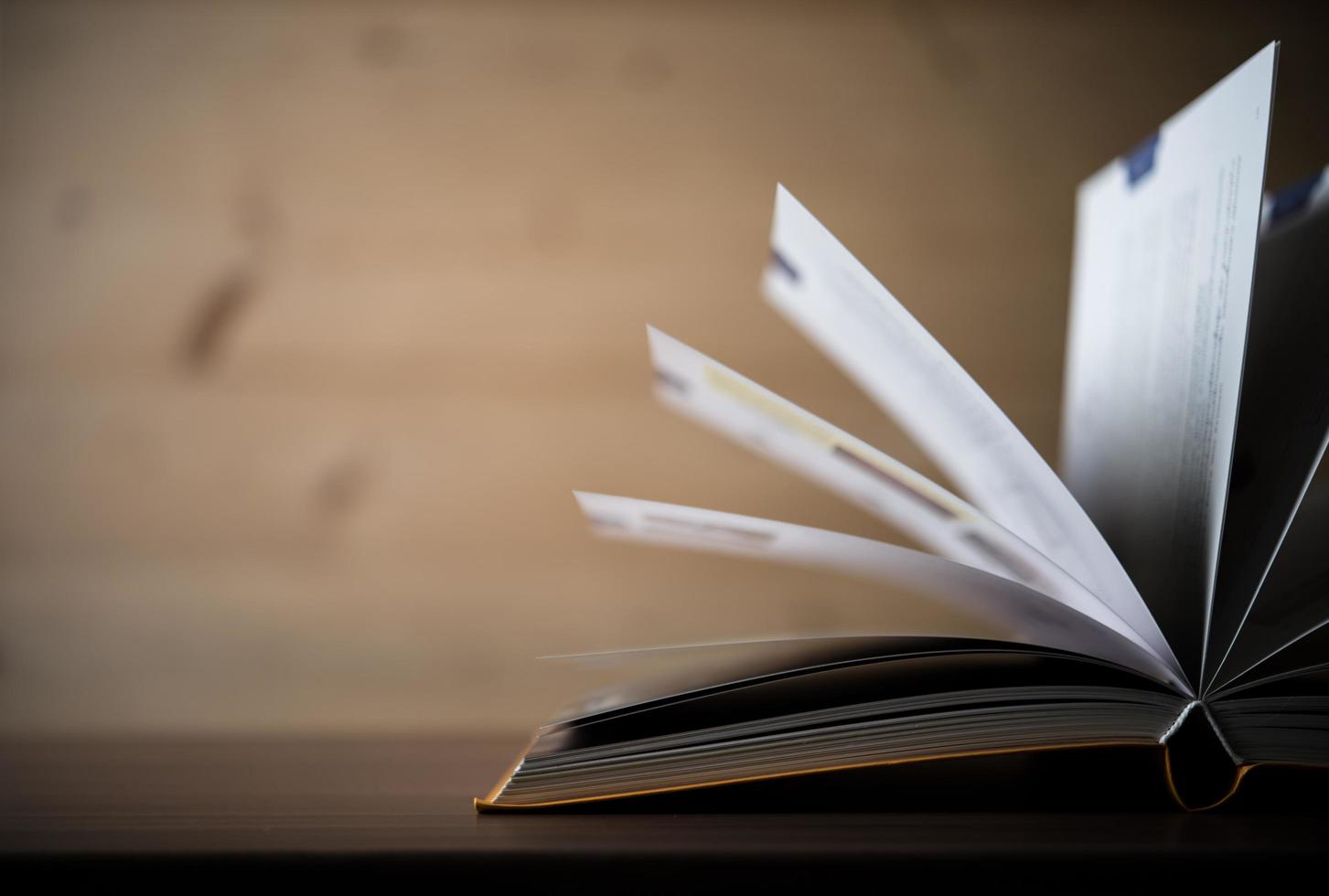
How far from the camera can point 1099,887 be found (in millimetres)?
337

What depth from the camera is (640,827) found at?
381 millimetres

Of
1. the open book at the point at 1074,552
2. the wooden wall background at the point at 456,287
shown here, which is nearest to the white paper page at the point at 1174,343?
the open book at the point at 1074,552

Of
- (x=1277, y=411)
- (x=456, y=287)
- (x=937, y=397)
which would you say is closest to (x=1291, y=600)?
(x=1277, y=411)

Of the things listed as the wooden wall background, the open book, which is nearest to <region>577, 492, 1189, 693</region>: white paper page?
the open book

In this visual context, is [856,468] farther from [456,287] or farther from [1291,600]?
[456,287]

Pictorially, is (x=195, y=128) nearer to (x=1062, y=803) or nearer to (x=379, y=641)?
(x=379, y=641)

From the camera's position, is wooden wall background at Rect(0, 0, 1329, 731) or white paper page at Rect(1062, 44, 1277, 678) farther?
wooden wall background at Rect(0, 0, 1329, 731)

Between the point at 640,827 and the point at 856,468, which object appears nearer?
the point at 640,827

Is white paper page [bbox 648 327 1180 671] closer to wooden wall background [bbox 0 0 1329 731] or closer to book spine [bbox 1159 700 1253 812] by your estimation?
book spine [bbox 1159 700 1253 812]

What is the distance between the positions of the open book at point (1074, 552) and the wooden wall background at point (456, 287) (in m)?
0.25

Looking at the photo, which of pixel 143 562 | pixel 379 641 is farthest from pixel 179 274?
pixel 379 641

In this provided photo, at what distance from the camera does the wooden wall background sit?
31.0 inches

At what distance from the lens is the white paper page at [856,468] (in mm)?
414

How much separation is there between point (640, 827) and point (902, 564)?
0.16 meters
